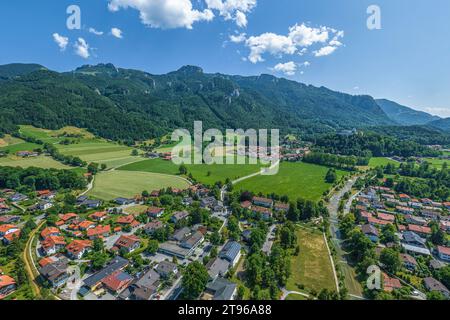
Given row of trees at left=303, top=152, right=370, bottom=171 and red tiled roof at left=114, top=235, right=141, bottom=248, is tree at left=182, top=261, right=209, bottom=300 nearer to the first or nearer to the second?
red tiled roof at left=114, top=235, right=141, bottom=248

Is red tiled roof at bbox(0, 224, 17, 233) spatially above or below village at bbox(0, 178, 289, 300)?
above

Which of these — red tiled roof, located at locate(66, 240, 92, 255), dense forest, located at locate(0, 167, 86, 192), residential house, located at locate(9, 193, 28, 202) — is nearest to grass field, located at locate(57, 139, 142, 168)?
dense forest, located at locate(0, 167, 86, 192)

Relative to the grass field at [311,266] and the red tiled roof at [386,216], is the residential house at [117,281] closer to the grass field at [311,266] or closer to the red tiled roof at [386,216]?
the grass field at [311,266]

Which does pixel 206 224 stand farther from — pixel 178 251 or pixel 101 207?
pixel 101 207

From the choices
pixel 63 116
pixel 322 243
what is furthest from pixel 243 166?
pixel 63 116

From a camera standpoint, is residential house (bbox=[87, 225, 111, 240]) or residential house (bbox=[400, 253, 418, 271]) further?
residential house (bbox=[87, 225, 111, 240])

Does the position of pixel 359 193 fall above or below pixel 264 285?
above
